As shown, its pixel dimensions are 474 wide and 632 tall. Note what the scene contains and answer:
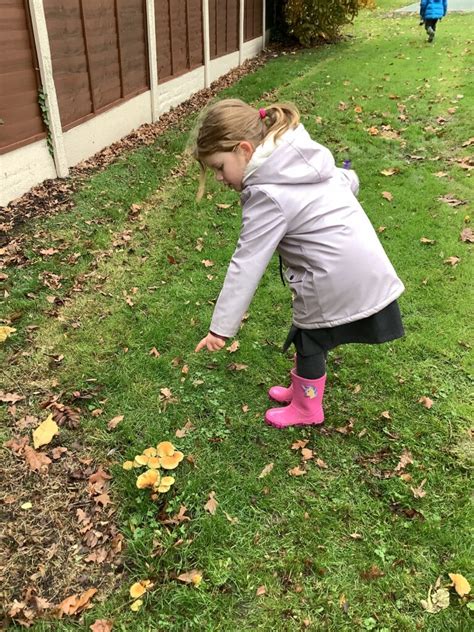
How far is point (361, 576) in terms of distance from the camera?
2.31 metres

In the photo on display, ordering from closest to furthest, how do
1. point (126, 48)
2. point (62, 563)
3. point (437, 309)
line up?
1. point (62, 563)
2. point (437, 309)
3. point (126, 48)

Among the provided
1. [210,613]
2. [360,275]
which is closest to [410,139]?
[360,275]

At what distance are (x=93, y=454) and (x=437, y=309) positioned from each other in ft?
8.80

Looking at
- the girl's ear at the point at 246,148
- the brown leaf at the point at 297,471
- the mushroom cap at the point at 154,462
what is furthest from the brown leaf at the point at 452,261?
the mushroom cap at the point at 154,462

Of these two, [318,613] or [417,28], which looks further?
[417,28]

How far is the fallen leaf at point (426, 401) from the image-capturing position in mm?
3203

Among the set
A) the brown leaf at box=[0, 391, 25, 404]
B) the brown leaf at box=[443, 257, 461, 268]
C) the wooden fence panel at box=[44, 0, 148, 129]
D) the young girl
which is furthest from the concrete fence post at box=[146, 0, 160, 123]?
the young girl

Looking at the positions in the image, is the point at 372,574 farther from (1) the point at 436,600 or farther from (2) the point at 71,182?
(2) the point at 71,182

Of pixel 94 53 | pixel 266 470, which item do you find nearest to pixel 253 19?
pixel 94 53

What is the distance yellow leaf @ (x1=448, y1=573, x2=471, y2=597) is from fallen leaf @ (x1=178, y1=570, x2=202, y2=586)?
3.46ft

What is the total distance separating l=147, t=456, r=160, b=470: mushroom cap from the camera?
2672mm

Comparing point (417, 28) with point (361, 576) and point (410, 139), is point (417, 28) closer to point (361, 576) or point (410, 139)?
point (410, 139)

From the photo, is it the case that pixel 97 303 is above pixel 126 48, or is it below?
below

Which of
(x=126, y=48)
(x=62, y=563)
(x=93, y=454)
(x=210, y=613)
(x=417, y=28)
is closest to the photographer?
(x=210, y=613)
